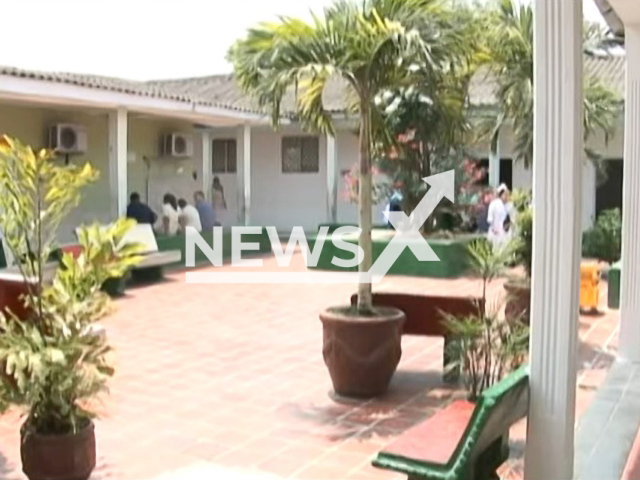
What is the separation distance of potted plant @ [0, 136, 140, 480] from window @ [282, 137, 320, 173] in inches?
691

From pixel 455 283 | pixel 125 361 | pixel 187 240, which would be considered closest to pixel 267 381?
pixel 125 361

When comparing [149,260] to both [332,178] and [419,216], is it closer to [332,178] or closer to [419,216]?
[419,216]

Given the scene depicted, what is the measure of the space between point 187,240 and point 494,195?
602cm

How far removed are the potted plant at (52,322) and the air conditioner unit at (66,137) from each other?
999cm

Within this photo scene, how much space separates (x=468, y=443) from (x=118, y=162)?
11423 millimetres

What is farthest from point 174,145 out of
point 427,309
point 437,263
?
point 427,309

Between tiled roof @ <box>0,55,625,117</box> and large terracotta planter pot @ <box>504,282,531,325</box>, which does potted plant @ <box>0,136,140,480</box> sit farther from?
large terracotta planter pot @ <box>504,282,531,325</box>

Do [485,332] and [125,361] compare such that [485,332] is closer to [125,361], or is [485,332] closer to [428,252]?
[125,361]

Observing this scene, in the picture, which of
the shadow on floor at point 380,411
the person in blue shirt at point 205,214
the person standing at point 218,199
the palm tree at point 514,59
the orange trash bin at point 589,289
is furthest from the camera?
the person standing at point 218,199

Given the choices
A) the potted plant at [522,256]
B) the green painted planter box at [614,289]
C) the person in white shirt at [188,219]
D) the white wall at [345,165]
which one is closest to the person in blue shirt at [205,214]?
the person in white shirt at [188,219]

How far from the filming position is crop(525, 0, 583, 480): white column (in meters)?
3.11

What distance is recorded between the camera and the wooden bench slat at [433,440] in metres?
3.15

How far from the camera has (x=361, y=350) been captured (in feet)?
19.0

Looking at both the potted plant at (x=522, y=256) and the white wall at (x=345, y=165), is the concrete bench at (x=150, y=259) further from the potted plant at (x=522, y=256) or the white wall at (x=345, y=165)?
the white wall at (x=345, y=165)
